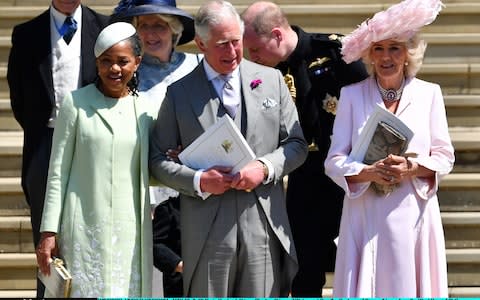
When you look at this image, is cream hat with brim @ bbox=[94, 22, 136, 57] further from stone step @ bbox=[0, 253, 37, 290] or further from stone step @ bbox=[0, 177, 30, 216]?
stone step @ bbox=[0, 177, 30, 216]

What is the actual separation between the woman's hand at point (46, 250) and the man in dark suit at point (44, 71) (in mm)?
951

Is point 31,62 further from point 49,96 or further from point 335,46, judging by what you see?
point 335,46

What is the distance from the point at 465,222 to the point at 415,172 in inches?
90.3

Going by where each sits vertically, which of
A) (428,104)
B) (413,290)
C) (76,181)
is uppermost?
(428,104)

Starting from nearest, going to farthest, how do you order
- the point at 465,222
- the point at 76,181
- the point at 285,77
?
the point at 76,181 → the point at 285,77 → the point at 465,222

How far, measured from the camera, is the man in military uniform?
6867mm

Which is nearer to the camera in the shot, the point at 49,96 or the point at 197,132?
the point at 197,132

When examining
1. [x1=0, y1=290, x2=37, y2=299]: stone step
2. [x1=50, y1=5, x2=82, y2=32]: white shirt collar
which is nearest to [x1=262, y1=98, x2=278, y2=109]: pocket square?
[x1=50, y1=5, x2=82, y2=32]: white shirt collar

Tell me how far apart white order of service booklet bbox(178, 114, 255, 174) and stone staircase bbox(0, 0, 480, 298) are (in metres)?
2.36

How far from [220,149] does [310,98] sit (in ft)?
3.58

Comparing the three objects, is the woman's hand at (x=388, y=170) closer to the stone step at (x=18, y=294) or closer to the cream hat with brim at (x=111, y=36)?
the cream hat with brim at (x=111, y=36)

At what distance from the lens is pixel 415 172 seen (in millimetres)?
6039

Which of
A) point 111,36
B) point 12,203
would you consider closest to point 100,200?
point 111,36

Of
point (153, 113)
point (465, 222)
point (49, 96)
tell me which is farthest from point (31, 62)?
point (465, 222)
